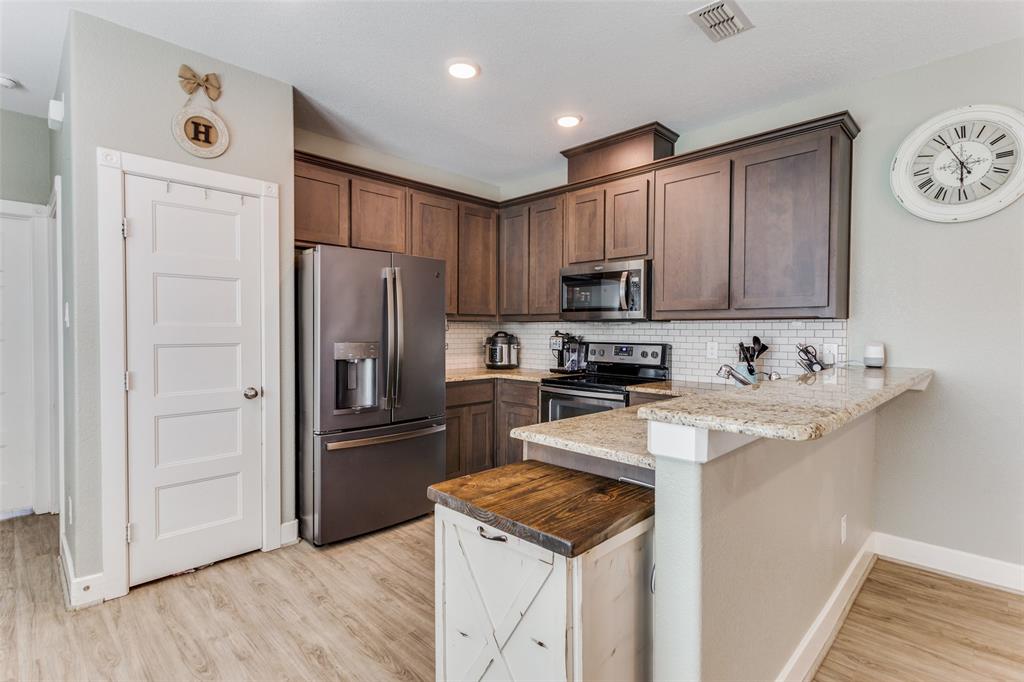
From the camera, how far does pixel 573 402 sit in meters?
3.57

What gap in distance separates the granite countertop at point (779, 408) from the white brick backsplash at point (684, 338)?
1.34 m

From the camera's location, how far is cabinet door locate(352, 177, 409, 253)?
3.60 metres

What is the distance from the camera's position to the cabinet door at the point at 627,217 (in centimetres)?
346

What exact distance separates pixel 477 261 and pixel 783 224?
2343mm

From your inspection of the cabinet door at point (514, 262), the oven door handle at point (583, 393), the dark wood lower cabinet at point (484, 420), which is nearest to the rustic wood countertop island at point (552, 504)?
the oven door handle at point (583, 393)

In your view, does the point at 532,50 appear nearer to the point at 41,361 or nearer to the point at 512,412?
the point at 512,412

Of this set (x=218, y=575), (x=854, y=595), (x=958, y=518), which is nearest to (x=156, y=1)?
(x=218, y=575)

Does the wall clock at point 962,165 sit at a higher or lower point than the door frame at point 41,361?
higher

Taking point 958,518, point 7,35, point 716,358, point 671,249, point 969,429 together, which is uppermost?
point 7,35

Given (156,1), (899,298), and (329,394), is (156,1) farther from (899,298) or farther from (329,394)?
(899,298)

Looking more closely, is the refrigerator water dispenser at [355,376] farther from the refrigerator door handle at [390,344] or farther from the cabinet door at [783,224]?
the cabinet door at [783,224]

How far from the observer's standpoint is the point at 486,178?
4.73m

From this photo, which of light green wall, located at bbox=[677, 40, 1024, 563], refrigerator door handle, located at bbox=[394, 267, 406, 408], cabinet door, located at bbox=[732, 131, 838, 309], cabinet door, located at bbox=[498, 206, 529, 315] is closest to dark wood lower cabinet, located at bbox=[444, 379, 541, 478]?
refrigerator door handle, located at bbox=[394, 267, 406, 408]

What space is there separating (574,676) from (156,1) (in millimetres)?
2906
